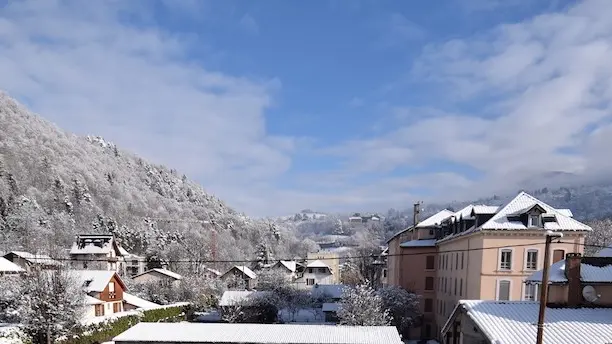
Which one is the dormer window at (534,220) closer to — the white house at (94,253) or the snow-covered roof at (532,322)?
the snow-covered roof at (532,322)

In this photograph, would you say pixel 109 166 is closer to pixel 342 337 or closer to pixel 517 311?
pixel 342 337

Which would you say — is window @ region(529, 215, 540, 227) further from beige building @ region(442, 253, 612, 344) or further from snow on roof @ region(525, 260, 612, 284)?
snow on roof @ region(525, 260, 612, 284)

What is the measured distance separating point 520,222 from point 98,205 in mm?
116552

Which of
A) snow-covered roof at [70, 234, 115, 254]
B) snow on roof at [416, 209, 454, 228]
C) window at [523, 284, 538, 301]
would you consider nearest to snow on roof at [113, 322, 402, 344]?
window at [523, 284, 538, 301]

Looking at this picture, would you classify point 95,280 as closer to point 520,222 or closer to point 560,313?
point 520,222

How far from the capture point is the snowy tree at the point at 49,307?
28.5 meters

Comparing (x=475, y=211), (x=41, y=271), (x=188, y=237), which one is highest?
(x=475, y=211)

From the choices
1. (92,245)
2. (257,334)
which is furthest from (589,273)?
(92,245)

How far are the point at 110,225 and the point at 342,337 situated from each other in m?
88.2

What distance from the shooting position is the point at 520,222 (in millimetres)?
32438

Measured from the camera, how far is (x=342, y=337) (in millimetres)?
27719

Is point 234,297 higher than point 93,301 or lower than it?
lower

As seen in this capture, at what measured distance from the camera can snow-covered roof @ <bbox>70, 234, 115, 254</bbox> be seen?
6944 centimetres

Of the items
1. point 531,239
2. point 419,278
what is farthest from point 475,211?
point 419,278
